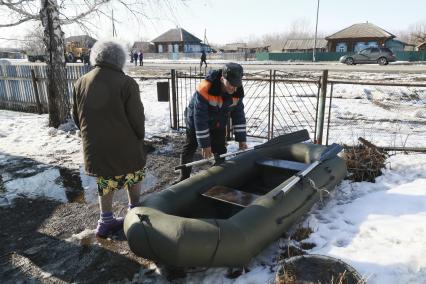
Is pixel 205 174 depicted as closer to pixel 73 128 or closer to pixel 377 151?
pixel 377 151

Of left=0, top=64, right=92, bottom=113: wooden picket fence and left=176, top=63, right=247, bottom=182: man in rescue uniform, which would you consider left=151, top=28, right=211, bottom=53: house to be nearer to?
left=0, top=64, right=92, bottom=113: wooden picket fence

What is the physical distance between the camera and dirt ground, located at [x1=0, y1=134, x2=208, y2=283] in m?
2.86

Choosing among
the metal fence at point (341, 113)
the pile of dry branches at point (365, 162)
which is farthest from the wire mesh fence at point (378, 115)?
the pile of dry branches at point (365, 162)

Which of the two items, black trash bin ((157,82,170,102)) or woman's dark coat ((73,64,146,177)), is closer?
woman's dark coat ((73,64,146,177))

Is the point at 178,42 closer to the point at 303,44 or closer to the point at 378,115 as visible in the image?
the point at 303,44

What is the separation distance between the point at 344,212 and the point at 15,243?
11.1 feet

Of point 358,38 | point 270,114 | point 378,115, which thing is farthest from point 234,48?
point 270,114

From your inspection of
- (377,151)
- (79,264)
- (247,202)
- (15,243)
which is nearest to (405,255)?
(247,202)

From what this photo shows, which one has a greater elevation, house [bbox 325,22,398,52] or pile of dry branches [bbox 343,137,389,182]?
house [bbox 325,22,398,52]

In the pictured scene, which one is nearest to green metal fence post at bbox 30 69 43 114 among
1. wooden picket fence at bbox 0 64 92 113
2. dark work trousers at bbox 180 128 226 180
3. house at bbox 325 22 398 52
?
wooden picket fence at bbox 0 64 92 113

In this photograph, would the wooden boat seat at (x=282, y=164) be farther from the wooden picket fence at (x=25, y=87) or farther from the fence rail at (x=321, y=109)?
the wooden picket fence at (x=25, y=87)

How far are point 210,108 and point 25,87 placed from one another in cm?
829

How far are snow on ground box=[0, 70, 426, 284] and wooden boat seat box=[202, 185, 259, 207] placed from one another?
1.57 feet

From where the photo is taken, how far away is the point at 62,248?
3264 millimetres
